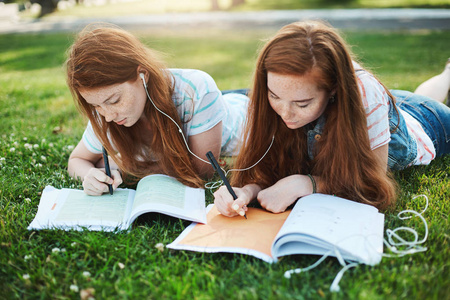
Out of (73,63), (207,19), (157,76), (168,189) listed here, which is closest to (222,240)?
(168,189)

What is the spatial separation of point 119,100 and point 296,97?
109cm

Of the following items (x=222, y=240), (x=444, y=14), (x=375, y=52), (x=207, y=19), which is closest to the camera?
(x=222, y=240)

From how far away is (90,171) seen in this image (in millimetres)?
2746

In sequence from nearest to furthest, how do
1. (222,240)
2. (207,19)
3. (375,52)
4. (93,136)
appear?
(222,240), (93,136), (375,52), (207,19)

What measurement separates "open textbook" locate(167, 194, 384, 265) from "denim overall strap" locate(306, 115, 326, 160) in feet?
1.27

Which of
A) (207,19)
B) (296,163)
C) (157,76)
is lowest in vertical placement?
(207,19)

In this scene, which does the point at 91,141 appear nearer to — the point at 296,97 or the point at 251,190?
the point at 251,190

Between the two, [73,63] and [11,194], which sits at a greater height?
[73,63]

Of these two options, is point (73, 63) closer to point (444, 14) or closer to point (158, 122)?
point (158, 122)

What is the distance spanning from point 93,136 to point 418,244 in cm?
223

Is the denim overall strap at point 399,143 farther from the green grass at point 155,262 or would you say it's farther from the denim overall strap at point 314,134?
the denim overall strap at point 314,134

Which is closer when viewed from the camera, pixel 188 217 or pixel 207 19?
pixel 188 217

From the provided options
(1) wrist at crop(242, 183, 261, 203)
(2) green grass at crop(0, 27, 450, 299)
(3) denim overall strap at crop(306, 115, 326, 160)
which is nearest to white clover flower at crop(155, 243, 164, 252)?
(2) green grass at crop(0, 27, 450, 299)

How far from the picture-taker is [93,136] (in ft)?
10.2
